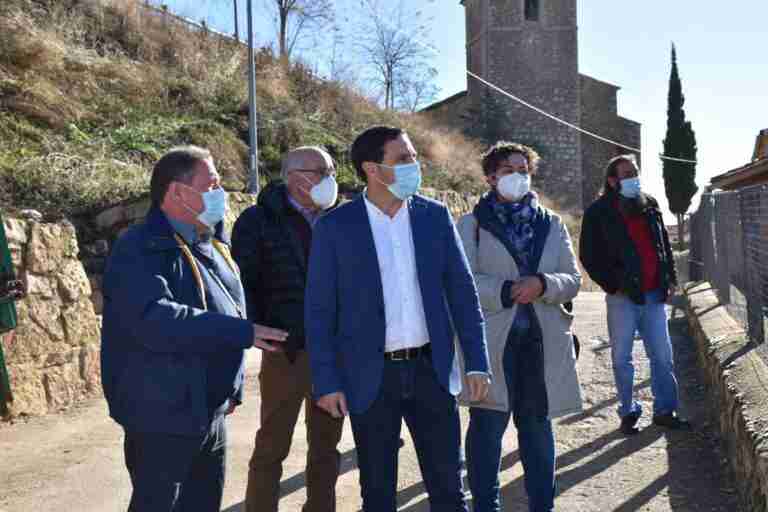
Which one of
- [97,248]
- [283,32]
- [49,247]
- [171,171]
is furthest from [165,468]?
[283,32]

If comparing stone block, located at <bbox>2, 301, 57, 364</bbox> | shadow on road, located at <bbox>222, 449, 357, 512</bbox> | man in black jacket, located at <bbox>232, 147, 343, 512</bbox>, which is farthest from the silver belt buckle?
stone block, located at <bbox>2, 301, 57, 364</bbox>

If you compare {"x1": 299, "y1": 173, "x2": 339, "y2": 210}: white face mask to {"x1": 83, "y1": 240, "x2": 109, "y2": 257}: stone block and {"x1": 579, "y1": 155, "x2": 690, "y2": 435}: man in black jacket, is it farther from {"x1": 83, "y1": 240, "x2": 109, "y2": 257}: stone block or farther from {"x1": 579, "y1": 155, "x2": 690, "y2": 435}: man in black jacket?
{"x1": 83, "y1": 240, "x2": 109, "y2": 257}: stone block

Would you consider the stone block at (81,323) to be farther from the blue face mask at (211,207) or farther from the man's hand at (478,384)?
the man's hand at (478,384)

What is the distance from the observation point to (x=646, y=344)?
17.9 feet

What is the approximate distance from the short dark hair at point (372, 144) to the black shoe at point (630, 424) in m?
3.25

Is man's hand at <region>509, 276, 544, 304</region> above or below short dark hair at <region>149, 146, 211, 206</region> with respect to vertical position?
below

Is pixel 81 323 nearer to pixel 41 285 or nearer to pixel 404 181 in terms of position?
pixel 41 285

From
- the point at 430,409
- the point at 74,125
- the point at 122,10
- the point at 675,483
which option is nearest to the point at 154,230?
the point at 430,409

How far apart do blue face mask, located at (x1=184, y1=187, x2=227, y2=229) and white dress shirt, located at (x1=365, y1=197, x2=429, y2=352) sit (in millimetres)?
566

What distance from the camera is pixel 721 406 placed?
16.1ft

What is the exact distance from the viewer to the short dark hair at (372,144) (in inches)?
119

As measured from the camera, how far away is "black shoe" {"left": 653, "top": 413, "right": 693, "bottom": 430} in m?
5.36

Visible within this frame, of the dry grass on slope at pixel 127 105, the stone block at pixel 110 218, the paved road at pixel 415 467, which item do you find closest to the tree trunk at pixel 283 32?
the dry grass on slope at pixel 127 105

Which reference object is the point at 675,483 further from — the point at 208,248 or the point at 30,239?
the point at 30,239
